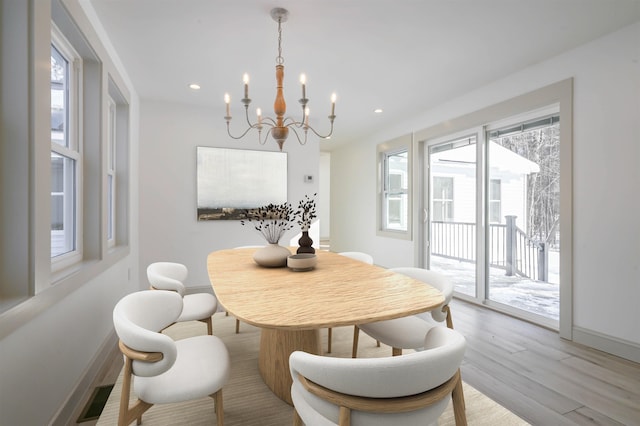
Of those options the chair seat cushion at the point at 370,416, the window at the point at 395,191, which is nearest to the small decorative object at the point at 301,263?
the chair seat cushion at the point at 370,416

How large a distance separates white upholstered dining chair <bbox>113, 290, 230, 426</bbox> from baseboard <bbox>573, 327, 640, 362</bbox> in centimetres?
305

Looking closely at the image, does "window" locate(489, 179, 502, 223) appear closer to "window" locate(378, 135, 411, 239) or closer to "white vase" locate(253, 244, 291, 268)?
"window" locate(378, 135, 411, 239)

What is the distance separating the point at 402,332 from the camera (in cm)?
180

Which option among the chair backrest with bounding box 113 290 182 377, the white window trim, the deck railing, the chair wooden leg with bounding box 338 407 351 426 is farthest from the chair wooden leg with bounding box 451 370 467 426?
the white window trim

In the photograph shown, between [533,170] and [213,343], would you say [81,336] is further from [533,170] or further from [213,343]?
[533,170]

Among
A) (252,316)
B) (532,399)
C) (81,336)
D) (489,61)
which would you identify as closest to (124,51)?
(81,336)

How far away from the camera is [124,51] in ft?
9.73

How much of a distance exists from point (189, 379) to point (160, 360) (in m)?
0.23

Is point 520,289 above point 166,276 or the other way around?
the other way around

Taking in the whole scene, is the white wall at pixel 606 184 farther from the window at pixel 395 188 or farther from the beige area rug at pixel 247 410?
the window at pixel 395 188

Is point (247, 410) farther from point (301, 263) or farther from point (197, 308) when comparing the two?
point (301, 263)

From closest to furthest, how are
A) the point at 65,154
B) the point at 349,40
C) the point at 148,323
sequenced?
the point at 148,323
the point at 65,154
the point at 349,40

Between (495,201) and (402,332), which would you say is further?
(495,201)

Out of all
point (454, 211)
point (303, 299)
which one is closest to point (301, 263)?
point (303, 299)
